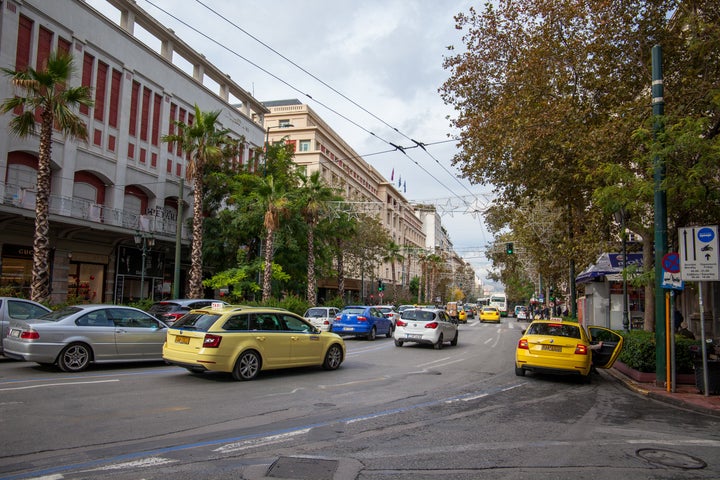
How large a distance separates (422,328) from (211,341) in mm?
11003

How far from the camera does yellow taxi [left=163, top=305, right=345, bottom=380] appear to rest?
9.85 metres

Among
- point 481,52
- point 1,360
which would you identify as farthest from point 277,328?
point 481,52

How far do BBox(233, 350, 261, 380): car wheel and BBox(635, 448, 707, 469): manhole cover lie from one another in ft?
23.3

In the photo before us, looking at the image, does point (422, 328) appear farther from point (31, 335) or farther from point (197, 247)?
point (197, 247)

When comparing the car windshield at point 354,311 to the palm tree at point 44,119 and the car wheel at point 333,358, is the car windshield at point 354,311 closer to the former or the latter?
the car wheel at point 333,358

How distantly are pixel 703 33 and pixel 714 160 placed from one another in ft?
13.3

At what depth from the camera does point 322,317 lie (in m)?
25.8

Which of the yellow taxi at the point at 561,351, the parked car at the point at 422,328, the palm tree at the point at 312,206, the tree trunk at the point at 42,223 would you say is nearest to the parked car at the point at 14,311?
the tree trunk at the point at 42,223

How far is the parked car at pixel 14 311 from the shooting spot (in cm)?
1211

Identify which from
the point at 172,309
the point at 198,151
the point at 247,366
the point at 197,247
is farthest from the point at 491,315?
the point at 247,366

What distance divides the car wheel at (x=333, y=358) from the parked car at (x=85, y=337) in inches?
159

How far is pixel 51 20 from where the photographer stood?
82.5ft

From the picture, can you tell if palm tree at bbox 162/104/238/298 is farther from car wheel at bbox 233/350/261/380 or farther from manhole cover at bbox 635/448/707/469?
manhole cover at bbox 635/448/707/469

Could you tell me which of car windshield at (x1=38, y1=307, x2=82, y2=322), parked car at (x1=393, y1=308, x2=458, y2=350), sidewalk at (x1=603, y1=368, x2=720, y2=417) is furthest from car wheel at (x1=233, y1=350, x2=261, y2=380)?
parked car at (x1=393, y1=308, x2=458, y2=350)
